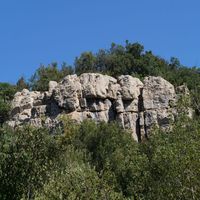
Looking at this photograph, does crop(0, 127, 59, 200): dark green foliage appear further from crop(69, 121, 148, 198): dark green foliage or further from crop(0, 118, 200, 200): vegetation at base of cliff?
crop(69, 121, 148, 198): dark green foliage

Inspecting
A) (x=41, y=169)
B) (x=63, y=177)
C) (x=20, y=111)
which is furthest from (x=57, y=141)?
(x=20, y=111)

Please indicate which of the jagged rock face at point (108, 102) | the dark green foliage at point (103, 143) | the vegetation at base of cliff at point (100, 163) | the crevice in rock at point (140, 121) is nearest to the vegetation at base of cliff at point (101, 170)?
the vegetation at base of cliff at point (100, 163)

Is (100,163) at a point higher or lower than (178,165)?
higher

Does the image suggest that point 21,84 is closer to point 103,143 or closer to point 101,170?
point 103,143

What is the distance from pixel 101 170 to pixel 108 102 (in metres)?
36.2

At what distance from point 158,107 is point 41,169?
30.5 m

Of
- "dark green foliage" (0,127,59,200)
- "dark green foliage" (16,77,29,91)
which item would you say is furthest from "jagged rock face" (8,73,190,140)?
"dark green foliage" (0,127,59,200)

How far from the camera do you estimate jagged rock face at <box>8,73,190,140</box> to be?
61.7 meters

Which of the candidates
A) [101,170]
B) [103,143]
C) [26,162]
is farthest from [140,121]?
[101,170]

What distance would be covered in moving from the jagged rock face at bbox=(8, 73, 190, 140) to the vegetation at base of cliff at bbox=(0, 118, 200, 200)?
1804 centimetres

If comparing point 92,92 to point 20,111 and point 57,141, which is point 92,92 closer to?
point 20,111

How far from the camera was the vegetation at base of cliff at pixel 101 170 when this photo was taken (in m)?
23.1

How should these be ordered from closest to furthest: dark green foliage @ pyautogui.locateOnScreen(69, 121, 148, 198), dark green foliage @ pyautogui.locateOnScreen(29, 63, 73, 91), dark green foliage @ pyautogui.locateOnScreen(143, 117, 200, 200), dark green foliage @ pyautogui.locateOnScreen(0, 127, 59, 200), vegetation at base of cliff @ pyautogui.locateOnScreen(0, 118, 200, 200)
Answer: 1. dark green foliage @ pyautogui.locateOnScreen(143, 117, 200, 200)
2. vegetation at base of cliff @ pyautogui.locateOnScreen(0, 118, 200, 200)
3. dark green foliage @ pyautogui.locateOnScreen(0, 127, 59, 200)
4. dark green foliage @ pyautogui.locateOnScreen(69, 121, 148, 198)
5. dark green foliage @ pyautogui.locateOnScreen(29, 63, 73, 91)

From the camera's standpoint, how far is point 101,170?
27703 millimetres
